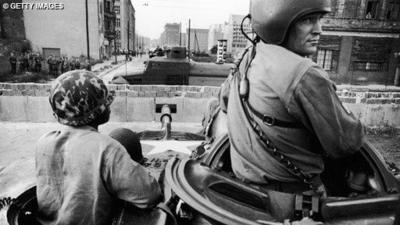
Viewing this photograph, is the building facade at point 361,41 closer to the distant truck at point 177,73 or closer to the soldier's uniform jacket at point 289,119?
the distant truck at point 177,73

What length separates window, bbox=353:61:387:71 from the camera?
27812 millimetres

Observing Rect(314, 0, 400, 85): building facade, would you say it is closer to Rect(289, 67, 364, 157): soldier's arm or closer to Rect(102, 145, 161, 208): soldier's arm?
Rect(289, 67, 364, 157): soldier's arm

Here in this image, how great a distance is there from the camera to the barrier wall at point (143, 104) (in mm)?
9516

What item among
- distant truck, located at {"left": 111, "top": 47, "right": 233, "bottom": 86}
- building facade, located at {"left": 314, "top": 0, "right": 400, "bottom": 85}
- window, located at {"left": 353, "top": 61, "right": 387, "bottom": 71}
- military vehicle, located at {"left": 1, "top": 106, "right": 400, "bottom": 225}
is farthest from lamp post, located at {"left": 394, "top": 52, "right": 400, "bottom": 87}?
military vehicle, located at {"left": 1, "top": 106, "right": 400, "bottom": 225}

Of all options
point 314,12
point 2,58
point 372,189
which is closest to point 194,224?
point 372,189

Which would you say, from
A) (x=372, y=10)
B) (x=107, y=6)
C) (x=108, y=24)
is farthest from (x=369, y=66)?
(x=107, y=6)

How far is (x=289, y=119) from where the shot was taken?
1871mm

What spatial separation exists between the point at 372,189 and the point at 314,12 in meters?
1.17

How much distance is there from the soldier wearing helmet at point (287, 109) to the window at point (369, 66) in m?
28.8

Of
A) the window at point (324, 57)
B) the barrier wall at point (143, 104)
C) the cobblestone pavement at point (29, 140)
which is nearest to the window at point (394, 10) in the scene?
the window at point (324, 57)

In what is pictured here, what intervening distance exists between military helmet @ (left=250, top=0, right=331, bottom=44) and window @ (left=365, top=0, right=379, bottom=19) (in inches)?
1170

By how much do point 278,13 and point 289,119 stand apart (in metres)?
0.60
